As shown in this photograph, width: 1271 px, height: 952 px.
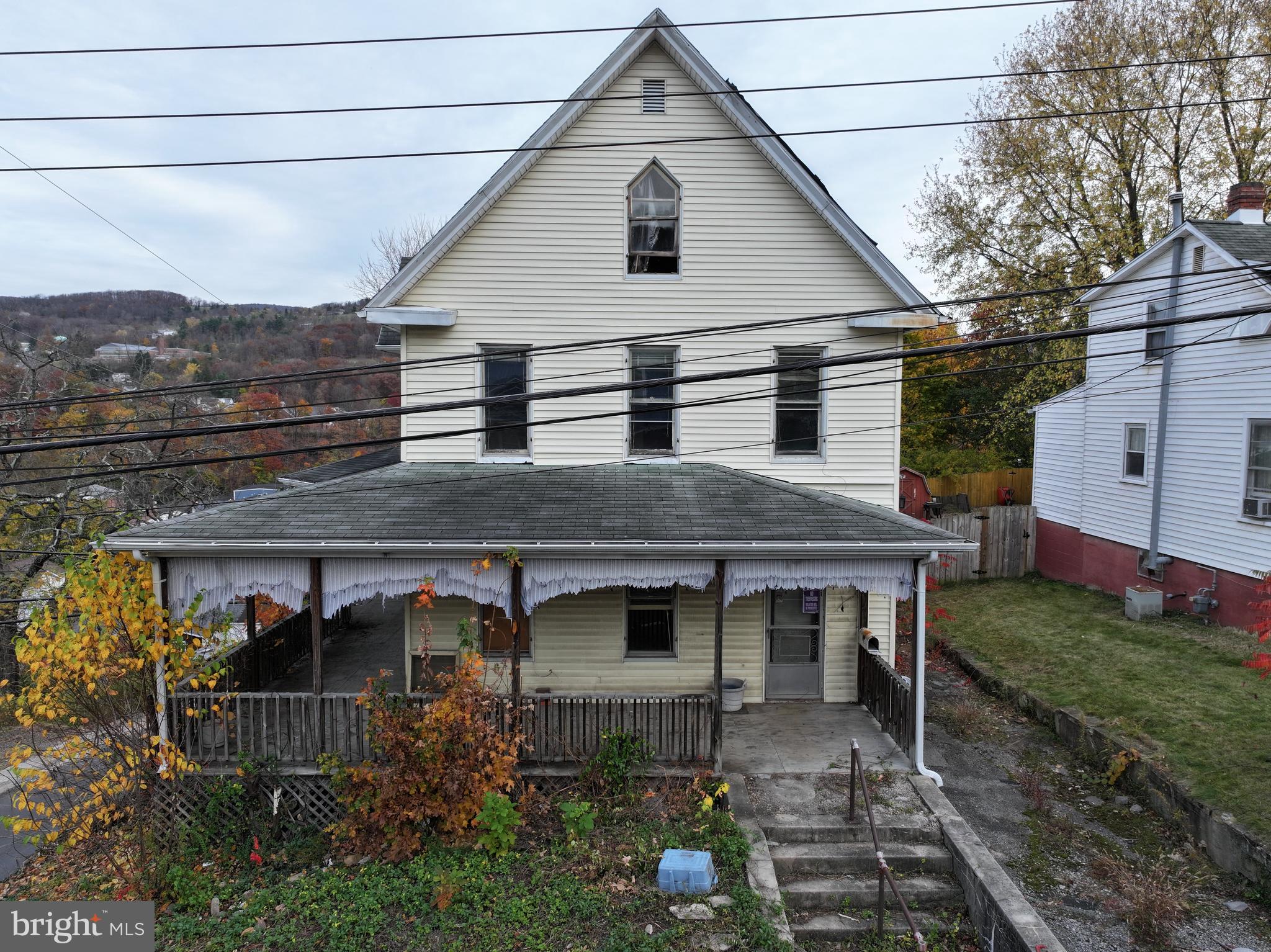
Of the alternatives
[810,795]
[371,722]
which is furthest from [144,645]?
[810,795]

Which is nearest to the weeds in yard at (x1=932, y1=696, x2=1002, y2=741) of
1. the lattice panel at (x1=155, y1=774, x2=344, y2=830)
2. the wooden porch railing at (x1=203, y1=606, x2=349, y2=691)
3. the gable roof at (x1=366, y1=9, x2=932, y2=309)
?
the gable roof at (x1=366, y1=9, x2=932, y2=309)

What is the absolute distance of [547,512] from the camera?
1020cm

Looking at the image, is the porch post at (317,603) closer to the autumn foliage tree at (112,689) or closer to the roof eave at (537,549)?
the roof eave at (537,549)

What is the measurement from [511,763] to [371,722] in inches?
68.1

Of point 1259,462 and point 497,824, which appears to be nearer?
point 497,824

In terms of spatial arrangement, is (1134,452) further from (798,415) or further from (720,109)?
(720,109)

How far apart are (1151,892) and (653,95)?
40.0ft

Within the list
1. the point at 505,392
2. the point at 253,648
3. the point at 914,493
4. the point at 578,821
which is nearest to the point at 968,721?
the point at 578,821

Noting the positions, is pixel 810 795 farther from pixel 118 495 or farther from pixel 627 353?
pixel 118 495

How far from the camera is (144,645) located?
29.2 feet

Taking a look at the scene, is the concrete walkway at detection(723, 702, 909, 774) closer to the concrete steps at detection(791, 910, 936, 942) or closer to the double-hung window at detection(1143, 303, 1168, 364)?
the concrete steps at detection(791, 910, 936, 942)

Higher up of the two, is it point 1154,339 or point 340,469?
point 1154,339

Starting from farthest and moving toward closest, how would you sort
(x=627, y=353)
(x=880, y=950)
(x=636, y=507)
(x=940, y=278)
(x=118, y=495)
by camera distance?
(x=940, y=278) → (x=118, y=495) → (x=627, y=353) → (x=636, y=507) → (x=880, y=950)

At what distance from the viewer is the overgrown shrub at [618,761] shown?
9195mm
